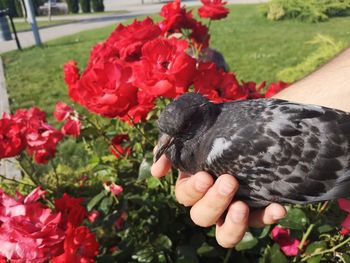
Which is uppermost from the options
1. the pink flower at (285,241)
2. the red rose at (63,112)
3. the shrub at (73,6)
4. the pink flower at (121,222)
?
the red rose at (63,112)

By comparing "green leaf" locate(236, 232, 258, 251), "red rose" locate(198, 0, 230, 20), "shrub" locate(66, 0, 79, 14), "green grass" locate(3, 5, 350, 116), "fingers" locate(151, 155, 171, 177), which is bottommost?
"shrub" locate(66, 0, 79, 14)

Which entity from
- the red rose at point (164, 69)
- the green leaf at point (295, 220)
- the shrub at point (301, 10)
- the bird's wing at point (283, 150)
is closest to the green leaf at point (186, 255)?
the green leaf at point (295, 220)

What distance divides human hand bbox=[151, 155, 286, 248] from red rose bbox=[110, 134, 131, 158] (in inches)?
24.9

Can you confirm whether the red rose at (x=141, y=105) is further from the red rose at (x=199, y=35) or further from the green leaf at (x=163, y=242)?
the red rose at (x=199, y=35)

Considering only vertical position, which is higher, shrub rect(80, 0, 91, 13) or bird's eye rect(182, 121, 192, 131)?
bird's eye rect(182, 121, 192, 131)

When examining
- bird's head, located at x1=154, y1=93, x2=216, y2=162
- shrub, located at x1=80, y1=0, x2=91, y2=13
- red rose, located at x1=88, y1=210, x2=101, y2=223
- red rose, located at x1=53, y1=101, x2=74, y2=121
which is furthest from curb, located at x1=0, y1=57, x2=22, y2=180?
shrub, located at x1=80, y1=0, x2=91, y2=13

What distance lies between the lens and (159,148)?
4.60ft

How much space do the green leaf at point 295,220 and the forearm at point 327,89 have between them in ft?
1.87

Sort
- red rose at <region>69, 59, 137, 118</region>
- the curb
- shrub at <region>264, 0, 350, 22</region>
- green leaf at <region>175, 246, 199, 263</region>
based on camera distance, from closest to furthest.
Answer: red rose at <region>69, 59, 137, 118</region>
green leaf at <region>175, 246, 199, 263</region>
the curb
shrub at <region>264, 0, 350, 22</region>

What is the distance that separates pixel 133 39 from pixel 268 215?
0.90 m

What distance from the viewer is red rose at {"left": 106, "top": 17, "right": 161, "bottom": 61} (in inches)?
65.9

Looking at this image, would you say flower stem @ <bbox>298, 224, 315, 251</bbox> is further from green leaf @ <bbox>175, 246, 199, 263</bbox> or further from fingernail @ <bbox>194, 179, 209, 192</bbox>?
fingernail @ <bbox>194, 179, 209, 192</bbox>

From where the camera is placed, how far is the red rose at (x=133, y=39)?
1.67 meters

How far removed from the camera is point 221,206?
1.43 m
